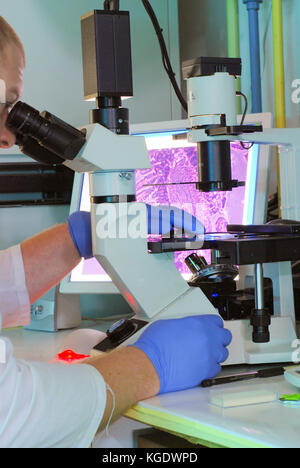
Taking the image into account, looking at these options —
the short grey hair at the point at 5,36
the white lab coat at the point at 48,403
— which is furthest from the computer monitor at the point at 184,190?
the white lab coat at the point at 48,403

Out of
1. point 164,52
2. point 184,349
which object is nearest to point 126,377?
point 184,349

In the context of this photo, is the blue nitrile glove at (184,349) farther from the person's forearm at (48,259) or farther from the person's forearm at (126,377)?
the person's forearm at (48,259)

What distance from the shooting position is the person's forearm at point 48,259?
1690 millimetres

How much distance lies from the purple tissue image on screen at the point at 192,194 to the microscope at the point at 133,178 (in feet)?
1.44

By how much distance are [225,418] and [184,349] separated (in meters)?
0.21

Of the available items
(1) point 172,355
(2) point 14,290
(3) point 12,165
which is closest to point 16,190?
(3) point 12,165

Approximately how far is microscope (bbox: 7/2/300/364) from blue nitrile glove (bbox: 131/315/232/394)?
62mm

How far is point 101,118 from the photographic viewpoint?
4.29 ft

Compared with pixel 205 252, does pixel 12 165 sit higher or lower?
higher

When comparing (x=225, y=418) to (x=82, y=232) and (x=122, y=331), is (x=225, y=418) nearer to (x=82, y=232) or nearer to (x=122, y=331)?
(x=122, y=331)

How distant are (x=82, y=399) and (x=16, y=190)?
1232 millimetres

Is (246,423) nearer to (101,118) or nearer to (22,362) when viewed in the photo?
(22,362)

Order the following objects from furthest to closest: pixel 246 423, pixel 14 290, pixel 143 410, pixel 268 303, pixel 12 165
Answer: pixel 12 165 < pixel 14 290 < pixel 268 303 < pixel 143 410 < pixel 246 423

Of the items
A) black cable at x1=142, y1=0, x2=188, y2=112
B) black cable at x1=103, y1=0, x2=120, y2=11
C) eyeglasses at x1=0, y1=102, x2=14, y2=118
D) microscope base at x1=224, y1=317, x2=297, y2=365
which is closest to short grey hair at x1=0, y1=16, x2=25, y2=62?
eyeglasses at x1=0, y1=102, x2=14, y2=118
